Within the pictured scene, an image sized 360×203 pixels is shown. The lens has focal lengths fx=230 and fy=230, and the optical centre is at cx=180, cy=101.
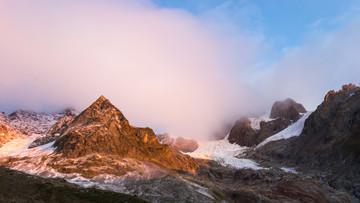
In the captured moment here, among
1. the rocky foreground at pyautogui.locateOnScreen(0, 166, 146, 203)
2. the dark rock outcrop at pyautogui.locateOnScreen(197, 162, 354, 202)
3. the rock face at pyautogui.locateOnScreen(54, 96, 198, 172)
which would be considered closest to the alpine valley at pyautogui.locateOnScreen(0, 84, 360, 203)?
the rocky foreground at pyautogui.locateOnScreen(0, 166, 146, 203)

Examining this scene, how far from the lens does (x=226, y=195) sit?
283ft

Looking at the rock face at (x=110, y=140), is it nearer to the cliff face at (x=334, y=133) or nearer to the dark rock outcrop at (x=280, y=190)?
the dark rock outcrop at (x=280, y=190)

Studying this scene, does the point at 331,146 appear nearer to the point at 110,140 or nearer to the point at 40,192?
the point at 110,140

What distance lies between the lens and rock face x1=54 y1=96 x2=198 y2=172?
4190 inches

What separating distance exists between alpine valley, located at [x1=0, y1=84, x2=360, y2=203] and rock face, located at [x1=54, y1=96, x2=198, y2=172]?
48cm

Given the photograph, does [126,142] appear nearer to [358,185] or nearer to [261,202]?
[261,202]

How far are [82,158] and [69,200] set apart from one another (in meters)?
54.3

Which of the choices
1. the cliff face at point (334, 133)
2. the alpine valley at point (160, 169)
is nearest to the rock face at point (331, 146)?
the cliff face at point (334, 133)

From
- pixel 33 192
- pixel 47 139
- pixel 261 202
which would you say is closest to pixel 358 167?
pixel 261 202

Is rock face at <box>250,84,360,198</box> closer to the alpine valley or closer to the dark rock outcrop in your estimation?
the alpine valley

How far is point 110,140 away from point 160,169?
28.7 meters

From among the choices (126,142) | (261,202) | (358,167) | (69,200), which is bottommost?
(261,202)

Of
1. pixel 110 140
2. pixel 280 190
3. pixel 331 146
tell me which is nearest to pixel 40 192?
pixel 110 140

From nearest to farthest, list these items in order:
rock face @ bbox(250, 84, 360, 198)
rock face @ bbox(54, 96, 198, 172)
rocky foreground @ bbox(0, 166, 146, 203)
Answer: rocky foreground @ bbox(0, 166, 146, 203) < rock face @ bbox(250, 84, 360, 198) < rock face @ bbox(54, 96, 198, 172)
